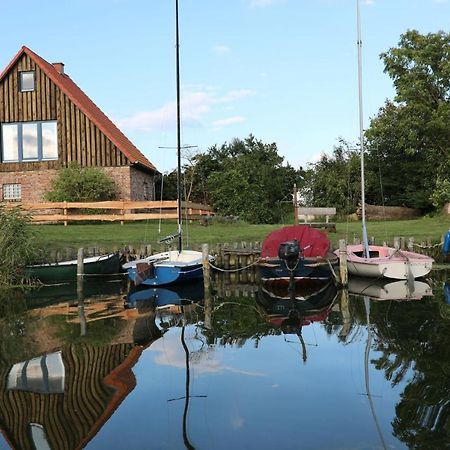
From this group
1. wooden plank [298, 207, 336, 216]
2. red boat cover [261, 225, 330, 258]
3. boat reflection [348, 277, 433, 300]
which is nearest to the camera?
boat reflection [348, 277, 433, 300]

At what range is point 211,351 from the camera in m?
9.23

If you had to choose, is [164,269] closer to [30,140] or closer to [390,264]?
[390,264]

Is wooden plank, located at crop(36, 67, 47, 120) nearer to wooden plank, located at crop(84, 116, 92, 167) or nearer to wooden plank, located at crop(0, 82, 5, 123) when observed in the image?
wooden plank, located at crop(0, 82, 5, 123)

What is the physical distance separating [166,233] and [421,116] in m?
20.4

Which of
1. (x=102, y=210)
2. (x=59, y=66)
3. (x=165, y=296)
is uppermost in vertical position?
(x=59, y=66)

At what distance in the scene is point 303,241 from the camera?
17.6 metres

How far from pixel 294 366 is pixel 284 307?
5149 millimetres

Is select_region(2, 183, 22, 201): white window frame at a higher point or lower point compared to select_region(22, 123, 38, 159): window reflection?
lower

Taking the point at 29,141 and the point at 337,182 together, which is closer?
the point at 29,141

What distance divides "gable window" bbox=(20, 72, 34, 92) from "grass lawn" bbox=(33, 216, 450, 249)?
10.2 meters

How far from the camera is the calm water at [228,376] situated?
576 centimetres

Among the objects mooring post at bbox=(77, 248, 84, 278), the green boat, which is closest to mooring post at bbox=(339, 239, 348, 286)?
the green boat

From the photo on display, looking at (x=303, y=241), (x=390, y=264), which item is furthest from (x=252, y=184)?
(x=390, y=264)

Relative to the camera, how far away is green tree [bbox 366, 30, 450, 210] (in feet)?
116
